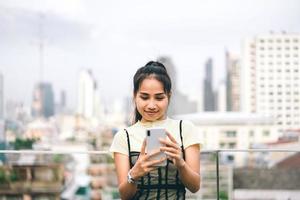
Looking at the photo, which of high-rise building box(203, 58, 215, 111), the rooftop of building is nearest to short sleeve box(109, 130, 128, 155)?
the rooftop of building

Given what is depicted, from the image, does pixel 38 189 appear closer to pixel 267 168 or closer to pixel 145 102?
pixel 267 168

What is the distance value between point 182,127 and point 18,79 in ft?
218

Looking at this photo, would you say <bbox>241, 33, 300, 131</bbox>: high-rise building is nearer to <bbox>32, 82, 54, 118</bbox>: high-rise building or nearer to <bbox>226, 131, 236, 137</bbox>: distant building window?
<bbox>226, 131, 236, 137</bbox>: distant building window

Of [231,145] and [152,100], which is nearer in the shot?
[152,100]

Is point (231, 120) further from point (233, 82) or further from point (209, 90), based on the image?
point (209, 90)

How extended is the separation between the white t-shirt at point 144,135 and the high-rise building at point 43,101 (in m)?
83.2

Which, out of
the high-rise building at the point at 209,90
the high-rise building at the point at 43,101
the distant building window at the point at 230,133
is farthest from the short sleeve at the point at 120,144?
the high-rise building at the point at 43,101

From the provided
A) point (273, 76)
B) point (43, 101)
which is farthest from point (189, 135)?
point (43, 101)

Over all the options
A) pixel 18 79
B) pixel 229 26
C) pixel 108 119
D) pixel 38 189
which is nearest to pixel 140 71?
pixel 38 189

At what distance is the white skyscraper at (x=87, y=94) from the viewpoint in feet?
279

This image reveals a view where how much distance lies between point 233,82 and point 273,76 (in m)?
10.4

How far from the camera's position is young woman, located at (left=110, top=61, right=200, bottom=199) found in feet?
3.64

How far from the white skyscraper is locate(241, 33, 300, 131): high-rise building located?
103 feet

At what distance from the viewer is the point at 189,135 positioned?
1148 millimetres
